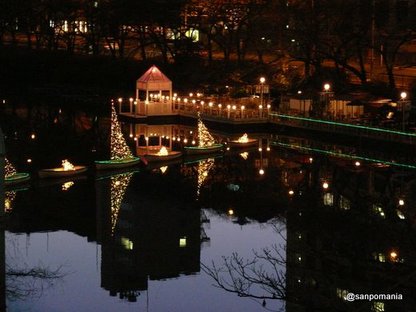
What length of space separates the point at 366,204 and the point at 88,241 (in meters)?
5.96

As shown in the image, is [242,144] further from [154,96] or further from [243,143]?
[154,96]

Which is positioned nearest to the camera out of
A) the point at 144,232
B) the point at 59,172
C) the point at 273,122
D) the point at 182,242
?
the point at 182,242

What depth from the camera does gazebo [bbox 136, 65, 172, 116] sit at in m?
45.6

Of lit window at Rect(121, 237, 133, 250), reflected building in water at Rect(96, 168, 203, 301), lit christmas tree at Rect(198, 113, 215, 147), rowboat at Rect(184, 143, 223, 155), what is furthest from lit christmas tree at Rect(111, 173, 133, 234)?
lit christmas tree at Rect(198, 113, 215, 147)

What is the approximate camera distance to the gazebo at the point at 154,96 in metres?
45.6

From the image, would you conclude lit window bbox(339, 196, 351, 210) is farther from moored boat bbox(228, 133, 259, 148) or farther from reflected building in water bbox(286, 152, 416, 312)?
moored boat bbox(228, 133, 259, 148)

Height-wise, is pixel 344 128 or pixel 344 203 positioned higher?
pixel 344 128

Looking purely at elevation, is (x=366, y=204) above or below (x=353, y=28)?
below

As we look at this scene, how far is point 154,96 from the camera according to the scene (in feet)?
152

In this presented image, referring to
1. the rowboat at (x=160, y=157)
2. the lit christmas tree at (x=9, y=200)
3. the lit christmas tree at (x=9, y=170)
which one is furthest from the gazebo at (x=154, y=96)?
the lit christmas tree at (x=9, y=200)

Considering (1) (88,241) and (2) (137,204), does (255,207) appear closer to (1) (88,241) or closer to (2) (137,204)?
(2) (137,204)

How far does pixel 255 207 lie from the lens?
2894cm

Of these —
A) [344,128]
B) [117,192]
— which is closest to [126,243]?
[117,192]

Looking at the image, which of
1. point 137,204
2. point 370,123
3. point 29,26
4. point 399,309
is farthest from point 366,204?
point 29,26
